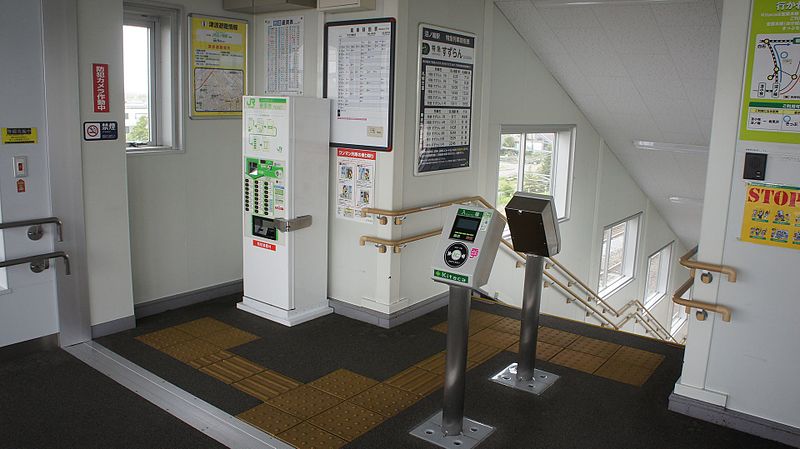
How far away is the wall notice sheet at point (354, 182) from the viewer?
18.4 feet

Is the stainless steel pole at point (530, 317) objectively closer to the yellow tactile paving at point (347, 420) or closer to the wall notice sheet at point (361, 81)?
the yellow tactile paving at point (347, 420)

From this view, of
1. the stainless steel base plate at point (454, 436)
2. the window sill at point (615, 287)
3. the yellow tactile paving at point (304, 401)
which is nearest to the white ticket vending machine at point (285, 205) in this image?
the yellow tactile paving at point (304, 401)

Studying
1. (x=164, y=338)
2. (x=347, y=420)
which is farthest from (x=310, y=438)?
(x=164, y=338)

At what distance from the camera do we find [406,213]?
5527 mm

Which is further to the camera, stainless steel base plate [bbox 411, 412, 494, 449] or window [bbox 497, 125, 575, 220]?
window [bbox 497, 125, 575, 220]

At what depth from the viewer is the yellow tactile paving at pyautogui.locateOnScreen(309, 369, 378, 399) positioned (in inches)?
172

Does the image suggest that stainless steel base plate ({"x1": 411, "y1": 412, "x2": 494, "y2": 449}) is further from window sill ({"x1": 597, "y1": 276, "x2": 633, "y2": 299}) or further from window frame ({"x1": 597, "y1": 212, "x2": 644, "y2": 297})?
window frame ({"x1": 597, "y1": 212, "x2": 644, "y2": 297})

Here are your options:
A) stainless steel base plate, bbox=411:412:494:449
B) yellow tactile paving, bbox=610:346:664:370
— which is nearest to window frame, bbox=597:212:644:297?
yellow tactile paving, bbox=610:346:664:370

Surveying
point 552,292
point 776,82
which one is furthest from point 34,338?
point 552,292

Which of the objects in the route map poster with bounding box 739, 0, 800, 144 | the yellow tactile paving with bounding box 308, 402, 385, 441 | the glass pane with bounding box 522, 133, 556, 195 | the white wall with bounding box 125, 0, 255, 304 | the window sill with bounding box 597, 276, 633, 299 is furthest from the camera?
the window sill with bounding box 597, 276, 633, 299

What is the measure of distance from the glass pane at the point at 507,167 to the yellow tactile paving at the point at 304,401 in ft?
11.9

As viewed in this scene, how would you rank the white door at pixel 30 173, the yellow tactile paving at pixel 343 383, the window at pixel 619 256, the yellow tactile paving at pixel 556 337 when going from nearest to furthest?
the yellow tactile paving at pixel 343 383 → the white door at pixel 30 173 → the yellow tactile paving at pixel 556 337 → the window at pixel 619 256

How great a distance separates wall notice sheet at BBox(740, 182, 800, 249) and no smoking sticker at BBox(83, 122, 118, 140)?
179 inches

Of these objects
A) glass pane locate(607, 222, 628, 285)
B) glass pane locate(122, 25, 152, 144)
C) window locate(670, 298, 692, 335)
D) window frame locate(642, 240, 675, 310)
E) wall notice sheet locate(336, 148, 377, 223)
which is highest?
A: glass pane locate(122, 25, 152, 144)
